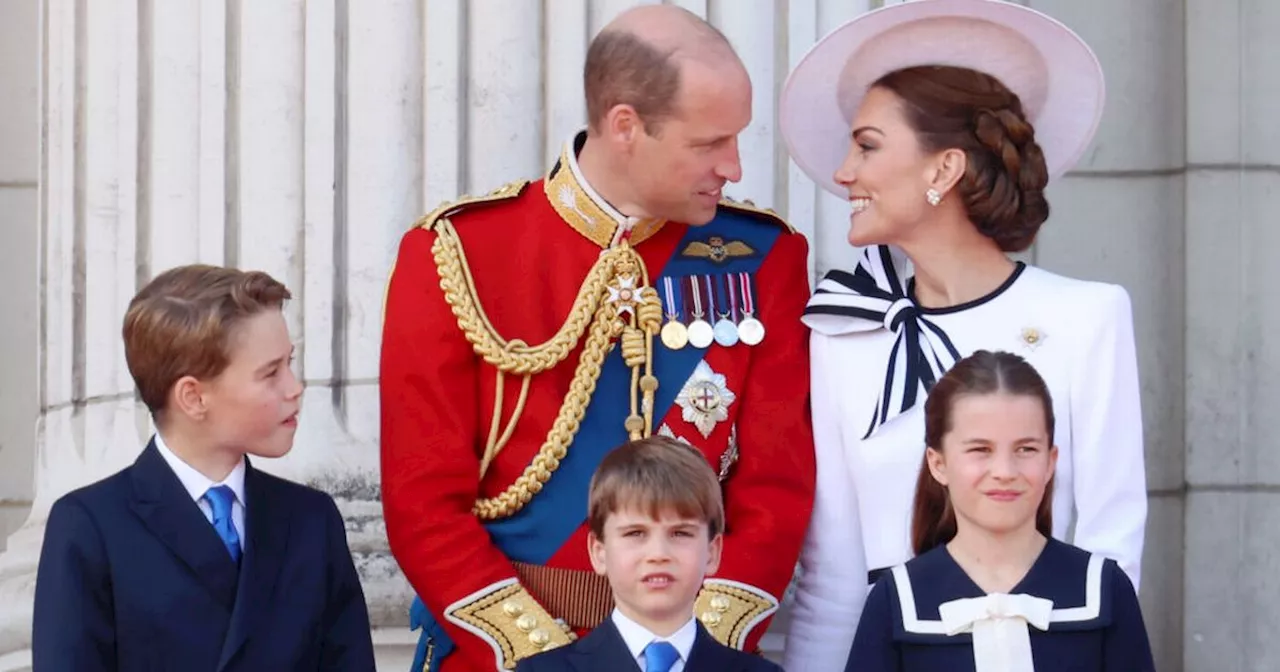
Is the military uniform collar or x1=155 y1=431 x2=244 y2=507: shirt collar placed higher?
the military uniform collar

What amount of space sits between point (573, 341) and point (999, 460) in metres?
0.82

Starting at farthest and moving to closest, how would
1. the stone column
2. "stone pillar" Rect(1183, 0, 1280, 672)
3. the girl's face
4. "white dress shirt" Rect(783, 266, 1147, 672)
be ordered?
"stone pillar" Rect(1183, 0, 1280, 672)
the stone column
"white dress shirt" Rect(783, 266, 1147, 672)
the girl's face

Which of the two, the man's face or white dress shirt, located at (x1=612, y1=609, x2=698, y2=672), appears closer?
white dress shirt, located at (x1=612, y1=609, x2=698, y2=672)

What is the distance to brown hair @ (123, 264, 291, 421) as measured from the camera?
402 centimetres

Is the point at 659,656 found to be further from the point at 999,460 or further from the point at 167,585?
the point at 167,585

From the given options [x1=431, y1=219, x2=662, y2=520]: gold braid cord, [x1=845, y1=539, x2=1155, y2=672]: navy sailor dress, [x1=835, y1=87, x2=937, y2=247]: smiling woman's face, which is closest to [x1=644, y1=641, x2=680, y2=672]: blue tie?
[x1=845, y1=539, x2=1155, y2=672]: navy sailor dress

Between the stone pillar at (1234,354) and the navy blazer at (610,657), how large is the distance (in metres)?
2.29

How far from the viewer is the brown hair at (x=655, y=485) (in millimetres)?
3787

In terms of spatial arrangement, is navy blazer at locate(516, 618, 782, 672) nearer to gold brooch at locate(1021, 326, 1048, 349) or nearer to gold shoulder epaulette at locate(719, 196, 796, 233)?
gold brooch at locate(1021, 326, 1048, 349)

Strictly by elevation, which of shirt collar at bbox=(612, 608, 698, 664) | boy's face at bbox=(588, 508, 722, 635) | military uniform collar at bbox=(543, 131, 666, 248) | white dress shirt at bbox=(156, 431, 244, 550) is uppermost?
military uniform collar at bbox=(543, 131, 666, 248)

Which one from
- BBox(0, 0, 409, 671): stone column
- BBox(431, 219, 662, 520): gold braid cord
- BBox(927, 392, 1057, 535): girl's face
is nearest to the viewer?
BBox(927, 392, 1057, 535): girl's face

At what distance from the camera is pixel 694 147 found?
4.29 metres

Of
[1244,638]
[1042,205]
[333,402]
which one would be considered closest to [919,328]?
[1042,205]

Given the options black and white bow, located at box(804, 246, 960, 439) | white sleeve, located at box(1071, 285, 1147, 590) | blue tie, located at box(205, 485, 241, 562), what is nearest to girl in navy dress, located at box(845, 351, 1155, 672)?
white sleeve, located at box(1071, 285, 1147, 590)
